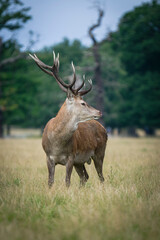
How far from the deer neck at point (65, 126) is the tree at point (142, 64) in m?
19.2

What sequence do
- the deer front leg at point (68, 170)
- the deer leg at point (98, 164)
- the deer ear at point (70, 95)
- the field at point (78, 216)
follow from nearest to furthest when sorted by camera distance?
1. the field at point (78, 216)
2. the deer front leg at point (68, 170)
3. the deer ear at point (70, 95)
4. the deer leg at point (98, 164)

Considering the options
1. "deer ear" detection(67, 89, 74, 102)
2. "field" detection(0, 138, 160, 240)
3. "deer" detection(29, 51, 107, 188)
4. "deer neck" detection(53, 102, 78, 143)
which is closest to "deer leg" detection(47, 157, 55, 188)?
"deer" detection(29, 51, 107, 188)

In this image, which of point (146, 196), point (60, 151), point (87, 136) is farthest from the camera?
point (87, 136)

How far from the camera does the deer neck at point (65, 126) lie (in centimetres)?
457

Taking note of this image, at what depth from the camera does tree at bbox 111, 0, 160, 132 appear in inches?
933

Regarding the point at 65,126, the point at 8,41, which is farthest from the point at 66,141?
the point at 8,41

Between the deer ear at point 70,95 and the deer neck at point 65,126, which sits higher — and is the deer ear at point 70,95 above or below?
above

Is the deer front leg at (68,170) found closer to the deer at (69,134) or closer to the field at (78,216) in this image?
the deer at (69,134)

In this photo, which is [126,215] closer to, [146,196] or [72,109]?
[146,196]

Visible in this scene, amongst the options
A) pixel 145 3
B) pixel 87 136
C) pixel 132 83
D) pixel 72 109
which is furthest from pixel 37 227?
pixel 145 3

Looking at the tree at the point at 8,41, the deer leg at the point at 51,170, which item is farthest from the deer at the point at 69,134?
the tree at the point at 8,41

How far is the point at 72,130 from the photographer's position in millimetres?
4602

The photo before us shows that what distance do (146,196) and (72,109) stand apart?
6.34 feet

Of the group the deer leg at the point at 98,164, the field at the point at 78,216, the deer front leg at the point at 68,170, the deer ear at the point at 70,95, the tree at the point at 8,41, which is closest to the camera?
the field at the point at 78,216
